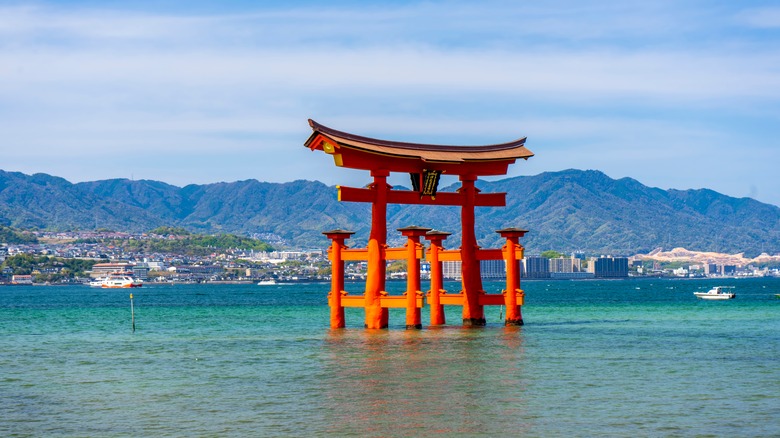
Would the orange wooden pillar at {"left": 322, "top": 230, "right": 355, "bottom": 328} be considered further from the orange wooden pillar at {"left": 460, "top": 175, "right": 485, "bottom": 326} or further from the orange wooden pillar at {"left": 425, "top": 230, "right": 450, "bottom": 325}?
the orange wooden pillar at {"left": 460, "top": 175, "right": 485, "bottom": 326}

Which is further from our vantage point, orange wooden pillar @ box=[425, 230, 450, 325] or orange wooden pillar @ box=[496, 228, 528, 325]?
orange wooden pillar @ box=[425, 230, 450, 325]

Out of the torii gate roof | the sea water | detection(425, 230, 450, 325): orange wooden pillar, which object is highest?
the torii gate roof

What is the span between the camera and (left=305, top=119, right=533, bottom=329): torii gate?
4756 cm

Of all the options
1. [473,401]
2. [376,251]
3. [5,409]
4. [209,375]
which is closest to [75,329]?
[376,251]

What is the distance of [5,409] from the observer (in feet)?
93.9

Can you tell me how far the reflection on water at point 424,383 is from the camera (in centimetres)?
2556

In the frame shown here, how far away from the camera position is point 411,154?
49000 millimetres

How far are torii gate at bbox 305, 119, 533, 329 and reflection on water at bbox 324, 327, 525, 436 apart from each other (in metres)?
2.44

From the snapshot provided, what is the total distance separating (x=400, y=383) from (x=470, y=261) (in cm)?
1933

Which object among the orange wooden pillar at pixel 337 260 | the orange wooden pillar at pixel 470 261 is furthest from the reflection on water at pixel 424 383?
the orange wooden pillar at pixel 470 261

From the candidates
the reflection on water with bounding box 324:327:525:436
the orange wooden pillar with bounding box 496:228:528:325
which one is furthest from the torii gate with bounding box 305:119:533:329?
the reflection on water with bounding box 324:327:525:436

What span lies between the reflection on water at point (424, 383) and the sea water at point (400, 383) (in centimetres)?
7

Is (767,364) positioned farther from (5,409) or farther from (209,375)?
(5,409)

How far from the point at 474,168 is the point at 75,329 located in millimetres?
27603
